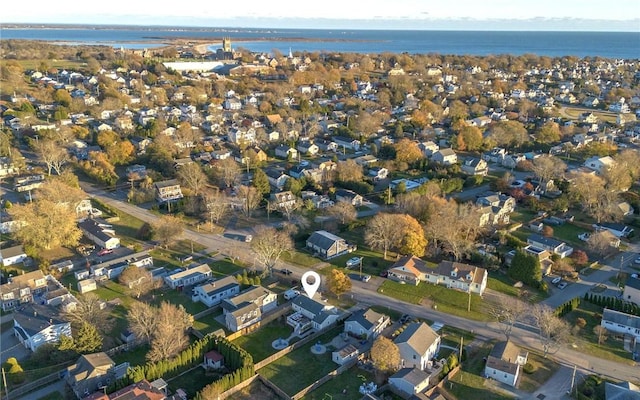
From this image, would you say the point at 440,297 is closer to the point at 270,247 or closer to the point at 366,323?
the point at 366,323

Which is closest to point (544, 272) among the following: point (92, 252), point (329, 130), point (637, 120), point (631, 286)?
point (631, 286)

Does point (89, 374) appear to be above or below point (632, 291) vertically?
below

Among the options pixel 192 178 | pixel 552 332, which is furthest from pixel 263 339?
pixel 192 178

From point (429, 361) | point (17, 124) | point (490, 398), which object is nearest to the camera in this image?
point (490, 398)

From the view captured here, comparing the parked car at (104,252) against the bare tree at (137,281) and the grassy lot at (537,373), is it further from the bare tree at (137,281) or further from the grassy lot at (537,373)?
the grassy lot at (537,373)

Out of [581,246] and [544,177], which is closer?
[581,246]

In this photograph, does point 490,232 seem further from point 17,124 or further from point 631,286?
point 17,124
